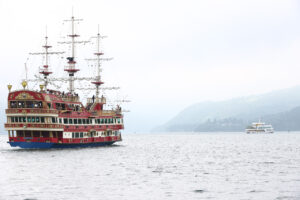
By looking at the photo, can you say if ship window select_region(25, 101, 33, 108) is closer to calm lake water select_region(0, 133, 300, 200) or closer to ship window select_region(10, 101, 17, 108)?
ship window select_region(10, 101, 17, 108)

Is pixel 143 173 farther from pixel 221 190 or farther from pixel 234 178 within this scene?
pixel 221 190

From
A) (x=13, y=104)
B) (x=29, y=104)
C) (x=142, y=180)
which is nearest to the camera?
(x=142, y=180)

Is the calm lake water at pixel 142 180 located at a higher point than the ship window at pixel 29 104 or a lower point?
lower

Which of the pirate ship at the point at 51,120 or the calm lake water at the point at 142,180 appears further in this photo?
the pirate ship at the point at 51,120

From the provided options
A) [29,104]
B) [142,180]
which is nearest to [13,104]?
[29,104]

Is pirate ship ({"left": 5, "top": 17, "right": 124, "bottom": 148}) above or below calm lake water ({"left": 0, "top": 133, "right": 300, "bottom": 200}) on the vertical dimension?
above

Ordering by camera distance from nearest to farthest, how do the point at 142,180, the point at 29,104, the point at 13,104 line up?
1. the point at 142,180
2. the point at 29,104
3. the point at 13,104

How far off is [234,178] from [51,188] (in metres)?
16.3

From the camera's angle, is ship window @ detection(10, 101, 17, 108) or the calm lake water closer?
the calm lake water

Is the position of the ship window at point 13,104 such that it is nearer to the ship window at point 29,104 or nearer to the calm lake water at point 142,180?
the ship window at point 29,104

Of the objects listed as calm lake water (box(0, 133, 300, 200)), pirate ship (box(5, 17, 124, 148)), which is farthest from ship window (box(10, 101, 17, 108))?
calm lake water (box(0, 133, 300, 200))

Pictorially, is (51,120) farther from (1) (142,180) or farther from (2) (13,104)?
(1) (142,180)

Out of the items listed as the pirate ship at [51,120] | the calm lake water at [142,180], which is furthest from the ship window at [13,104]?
the calm lake water at [142,180]

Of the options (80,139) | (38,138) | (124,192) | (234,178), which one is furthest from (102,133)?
(124,192)
